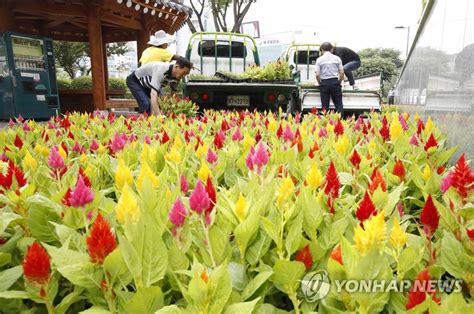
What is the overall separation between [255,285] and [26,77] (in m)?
13.4

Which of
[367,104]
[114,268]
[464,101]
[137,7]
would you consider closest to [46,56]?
[137,7]

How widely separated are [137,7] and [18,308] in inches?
441

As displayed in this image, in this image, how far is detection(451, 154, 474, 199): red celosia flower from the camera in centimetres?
111

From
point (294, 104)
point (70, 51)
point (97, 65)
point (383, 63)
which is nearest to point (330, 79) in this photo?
point (294, 104)

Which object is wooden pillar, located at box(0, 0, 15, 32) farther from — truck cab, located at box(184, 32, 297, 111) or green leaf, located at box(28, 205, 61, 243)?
green leaf, located at box(28, 205, 61, 243)

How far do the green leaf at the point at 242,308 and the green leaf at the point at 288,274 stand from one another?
0.13 m

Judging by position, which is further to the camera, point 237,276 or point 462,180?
point 462,180

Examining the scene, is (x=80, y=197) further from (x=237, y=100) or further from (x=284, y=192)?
(x=237, y=100)

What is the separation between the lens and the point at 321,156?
202 centimetres

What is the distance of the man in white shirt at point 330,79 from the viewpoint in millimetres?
10133

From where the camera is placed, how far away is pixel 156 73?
6.84 m

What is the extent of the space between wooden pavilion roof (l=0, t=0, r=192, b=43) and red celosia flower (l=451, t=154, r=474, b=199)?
10.8 meters

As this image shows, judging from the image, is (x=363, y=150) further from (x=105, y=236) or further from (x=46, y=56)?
(x=46, y=56)

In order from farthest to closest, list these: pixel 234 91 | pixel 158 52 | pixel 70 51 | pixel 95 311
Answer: pixel 70 51, pixel 234 91, pixel 158 52, pixel 95 311
